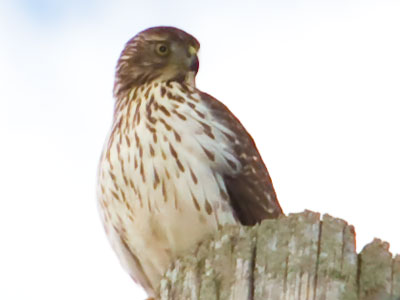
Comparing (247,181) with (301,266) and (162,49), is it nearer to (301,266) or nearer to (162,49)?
(162,49)

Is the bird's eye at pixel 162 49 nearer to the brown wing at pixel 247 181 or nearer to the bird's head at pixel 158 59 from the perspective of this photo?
the bird's head at pixel 158 59

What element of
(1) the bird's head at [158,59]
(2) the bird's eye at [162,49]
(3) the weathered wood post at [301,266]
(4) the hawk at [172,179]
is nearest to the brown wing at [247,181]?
(4) the hawk at [172,179]

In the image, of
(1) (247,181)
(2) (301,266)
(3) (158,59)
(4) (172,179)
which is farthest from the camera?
(3) (158,59)

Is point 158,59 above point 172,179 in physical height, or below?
above

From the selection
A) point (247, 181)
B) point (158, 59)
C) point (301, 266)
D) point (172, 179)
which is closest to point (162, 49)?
point (158, 59)

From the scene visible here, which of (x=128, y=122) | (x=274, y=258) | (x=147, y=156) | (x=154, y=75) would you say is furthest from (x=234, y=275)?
(x=154, y=75)

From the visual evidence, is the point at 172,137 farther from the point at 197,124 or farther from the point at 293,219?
the point at 293,219

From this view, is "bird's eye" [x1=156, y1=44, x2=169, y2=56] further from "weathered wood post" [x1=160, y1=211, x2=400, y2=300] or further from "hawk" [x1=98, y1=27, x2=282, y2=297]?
"weathered wood post" [x1=160, y1=211, x2=400, y2=300]
